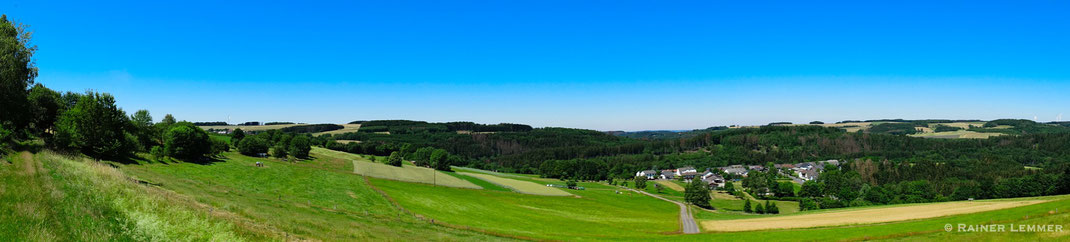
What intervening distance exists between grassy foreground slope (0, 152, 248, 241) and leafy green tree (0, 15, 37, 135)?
2203cm

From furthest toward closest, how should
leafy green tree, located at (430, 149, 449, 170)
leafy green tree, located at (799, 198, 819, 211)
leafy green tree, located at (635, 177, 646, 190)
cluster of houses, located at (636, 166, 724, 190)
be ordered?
cluster of houses, located at (636, 166, 724, 190), leafy green tree, located at (635, 177, 646, 190), leafy green tree, located at (430, 149, 449, 170), leafy green tree, located at (799, 198, 819, 211)

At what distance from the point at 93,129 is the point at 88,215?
52100 mm

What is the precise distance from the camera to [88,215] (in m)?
14.8

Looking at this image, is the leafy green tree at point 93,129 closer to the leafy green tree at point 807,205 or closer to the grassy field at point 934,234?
the grassy field at point 934,234

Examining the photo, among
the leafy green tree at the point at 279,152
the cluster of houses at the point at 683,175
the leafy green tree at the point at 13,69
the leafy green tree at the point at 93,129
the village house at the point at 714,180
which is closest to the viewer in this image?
the leafy green tree at the point at 13,69

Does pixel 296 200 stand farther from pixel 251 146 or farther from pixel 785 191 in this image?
pixel 785 191

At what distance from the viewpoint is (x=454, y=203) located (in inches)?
2389

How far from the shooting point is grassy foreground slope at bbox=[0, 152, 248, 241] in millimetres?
12492

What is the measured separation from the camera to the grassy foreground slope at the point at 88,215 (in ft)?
41.0

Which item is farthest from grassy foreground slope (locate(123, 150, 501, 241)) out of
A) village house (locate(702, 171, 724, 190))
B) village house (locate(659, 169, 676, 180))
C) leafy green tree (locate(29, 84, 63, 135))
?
village house (locate(659, 169, 676, 180))

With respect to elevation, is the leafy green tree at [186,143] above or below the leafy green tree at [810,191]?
above

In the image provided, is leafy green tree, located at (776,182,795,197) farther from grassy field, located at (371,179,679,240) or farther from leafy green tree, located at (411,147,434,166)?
leafy green tree, located at (411,147,434,166)

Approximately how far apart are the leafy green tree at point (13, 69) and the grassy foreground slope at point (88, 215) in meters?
22.0

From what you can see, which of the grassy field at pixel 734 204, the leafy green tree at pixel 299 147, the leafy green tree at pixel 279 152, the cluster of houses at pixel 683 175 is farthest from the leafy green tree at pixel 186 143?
the cluster of houses at pixel 683 175
